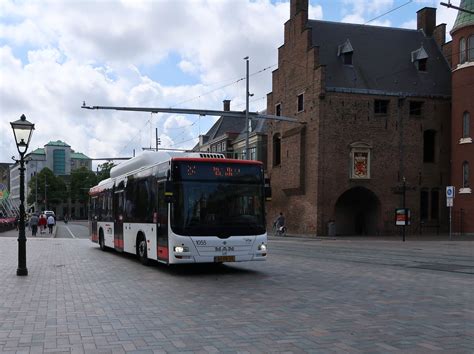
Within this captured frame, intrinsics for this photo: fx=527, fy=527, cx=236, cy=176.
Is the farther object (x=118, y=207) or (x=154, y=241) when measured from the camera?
(x=118, y=207)

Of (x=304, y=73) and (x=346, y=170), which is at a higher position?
(x=304, y=73)

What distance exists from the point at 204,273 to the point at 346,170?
26.8m

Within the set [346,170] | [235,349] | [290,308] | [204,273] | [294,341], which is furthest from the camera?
[346,170]

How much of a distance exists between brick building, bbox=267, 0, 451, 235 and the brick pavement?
25.0 m

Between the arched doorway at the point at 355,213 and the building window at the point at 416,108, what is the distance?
719cm

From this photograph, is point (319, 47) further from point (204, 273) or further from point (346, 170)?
point (204, 273)

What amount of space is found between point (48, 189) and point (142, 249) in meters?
118

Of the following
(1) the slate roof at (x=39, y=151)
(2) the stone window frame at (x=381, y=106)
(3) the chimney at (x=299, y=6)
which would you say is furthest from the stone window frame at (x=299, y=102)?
(1) the slate roof at (x=39, y=151)

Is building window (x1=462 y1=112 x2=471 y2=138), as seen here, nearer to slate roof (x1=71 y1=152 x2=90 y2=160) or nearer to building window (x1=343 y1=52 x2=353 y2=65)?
building window (x1=343 y1=52 x2=353 y2=65)

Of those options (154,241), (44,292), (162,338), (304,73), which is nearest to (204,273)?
(154,241)

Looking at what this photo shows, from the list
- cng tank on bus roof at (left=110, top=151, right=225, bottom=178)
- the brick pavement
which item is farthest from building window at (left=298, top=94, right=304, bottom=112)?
the brick pavement

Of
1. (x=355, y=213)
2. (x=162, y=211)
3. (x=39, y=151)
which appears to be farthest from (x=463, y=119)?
(x=39, y=151)

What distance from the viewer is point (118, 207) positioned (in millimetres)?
18688

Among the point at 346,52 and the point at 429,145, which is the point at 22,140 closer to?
the point at 346,52
